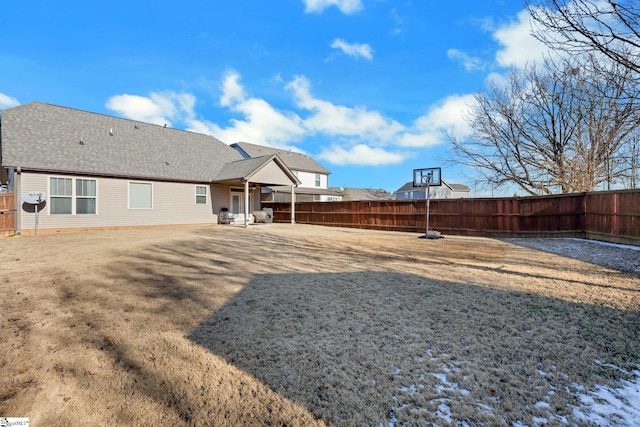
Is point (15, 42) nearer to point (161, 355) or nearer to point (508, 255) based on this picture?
point (161, 355)

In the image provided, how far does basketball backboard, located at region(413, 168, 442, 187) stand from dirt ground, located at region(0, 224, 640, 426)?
8649 mm

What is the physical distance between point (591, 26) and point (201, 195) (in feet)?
55.3

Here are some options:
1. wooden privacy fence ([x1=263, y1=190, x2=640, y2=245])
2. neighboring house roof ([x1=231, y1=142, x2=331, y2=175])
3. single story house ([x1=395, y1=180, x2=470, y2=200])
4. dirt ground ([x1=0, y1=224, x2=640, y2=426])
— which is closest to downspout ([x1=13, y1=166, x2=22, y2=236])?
dirt ground ([x1=0, y1=224, x2=640, y2=426])

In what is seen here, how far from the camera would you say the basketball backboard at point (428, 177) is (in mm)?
14086

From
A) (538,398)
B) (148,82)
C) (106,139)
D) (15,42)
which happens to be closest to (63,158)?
(106,139)

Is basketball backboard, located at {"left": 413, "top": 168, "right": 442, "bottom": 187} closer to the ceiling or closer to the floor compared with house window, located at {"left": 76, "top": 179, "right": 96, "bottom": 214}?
closer to the ceiling

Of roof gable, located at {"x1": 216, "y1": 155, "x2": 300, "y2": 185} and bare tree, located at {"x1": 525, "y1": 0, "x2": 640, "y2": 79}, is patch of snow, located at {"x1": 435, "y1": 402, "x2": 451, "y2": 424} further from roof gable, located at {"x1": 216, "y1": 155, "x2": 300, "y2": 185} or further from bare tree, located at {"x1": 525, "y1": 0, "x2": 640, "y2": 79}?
roof gable, located at {"x1": 216, "y1": 155, "x2": 300, "y2": 185}

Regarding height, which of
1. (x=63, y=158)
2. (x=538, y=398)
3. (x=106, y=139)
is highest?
(x=106, y=139)

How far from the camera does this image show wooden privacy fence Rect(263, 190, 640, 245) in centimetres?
954

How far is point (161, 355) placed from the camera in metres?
2.75

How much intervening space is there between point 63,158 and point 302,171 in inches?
776

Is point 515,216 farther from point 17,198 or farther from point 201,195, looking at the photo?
point 17,198

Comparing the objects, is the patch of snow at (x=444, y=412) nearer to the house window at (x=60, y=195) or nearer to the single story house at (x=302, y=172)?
the house window at (x=60, y=195)

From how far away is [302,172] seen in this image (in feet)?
98.2
